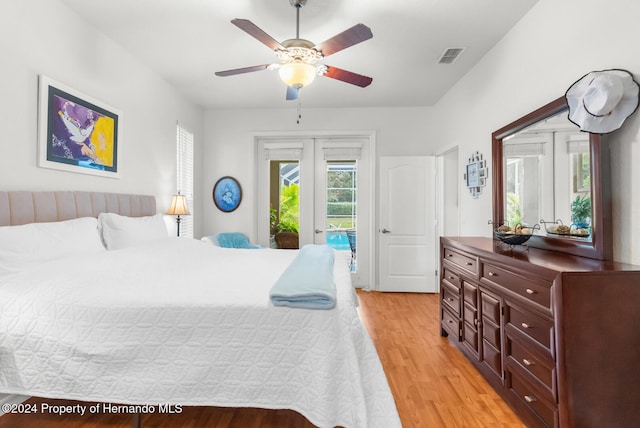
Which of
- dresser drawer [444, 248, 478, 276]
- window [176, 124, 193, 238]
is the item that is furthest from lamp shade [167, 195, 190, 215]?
dresser drawer [444, 248, 478, 276]

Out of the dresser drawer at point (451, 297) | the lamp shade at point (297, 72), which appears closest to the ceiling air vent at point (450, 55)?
the lamp shade at point (297, 72)

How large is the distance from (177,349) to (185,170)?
3243 millimetres

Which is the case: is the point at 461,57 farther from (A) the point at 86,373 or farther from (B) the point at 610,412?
(A) the point at 86,373

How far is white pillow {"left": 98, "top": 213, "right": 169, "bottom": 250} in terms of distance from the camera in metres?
2.33

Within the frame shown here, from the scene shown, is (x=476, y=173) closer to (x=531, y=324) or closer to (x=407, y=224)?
(x=407, y=224)

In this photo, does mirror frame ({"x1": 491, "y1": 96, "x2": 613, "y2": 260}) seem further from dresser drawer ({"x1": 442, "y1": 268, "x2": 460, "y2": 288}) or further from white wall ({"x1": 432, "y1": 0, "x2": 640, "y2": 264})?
dresser drawer ({"x1": 442, "y1": 268, "x2": 460, "y2": 288})

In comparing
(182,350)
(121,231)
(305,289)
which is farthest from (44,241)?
(305,289)

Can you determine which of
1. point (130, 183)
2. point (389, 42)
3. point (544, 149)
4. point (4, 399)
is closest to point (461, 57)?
point (389, 42)

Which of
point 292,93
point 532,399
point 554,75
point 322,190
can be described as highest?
point 292,93

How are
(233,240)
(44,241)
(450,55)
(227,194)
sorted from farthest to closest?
(227,194), (233,240), (450,55), (44,241)

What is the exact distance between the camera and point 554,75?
210cm

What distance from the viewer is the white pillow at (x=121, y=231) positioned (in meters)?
2.33

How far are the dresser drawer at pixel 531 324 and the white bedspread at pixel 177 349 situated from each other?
81 centimetres

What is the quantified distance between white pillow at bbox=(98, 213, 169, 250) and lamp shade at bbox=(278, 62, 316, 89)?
1630 mm
